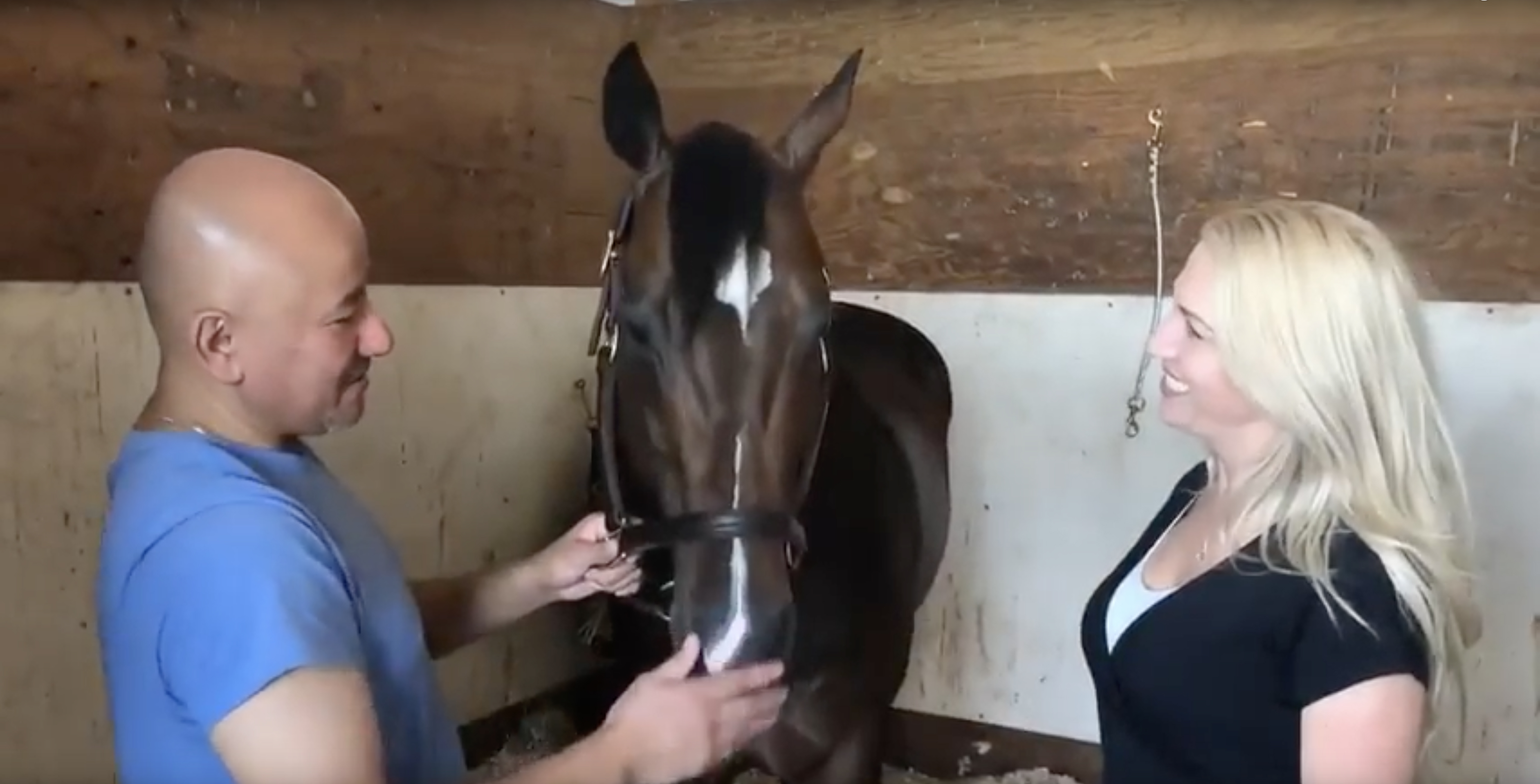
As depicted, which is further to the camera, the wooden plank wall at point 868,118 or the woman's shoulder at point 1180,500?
the wooden plank wall at point 868,118

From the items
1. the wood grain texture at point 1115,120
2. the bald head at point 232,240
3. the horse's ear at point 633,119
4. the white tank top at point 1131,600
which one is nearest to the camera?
the bald head at point 232,240

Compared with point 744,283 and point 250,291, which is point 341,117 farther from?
point 250,291

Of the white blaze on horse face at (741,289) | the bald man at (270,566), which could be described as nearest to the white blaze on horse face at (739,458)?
the white blaze on horse face at (741,289)

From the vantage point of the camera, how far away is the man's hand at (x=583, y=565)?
141 cm

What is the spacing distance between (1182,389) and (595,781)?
2.05ft

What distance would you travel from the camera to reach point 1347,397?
1104mm

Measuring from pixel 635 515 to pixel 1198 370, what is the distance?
71 cm

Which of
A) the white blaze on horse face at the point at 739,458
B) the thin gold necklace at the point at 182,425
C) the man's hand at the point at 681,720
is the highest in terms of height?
the thin gold necklace at the point at 182,425

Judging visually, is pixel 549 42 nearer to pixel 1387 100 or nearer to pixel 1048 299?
pixel 1048 299

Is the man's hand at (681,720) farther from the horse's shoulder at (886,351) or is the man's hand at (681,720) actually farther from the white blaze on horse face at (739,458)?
the horse's shoulder at (886,351)

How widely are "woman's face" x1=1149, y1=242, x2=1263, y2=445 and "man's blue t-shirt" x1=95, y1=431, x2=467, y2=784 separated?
0.72 m

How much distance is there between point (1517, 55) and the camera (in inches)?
86.1

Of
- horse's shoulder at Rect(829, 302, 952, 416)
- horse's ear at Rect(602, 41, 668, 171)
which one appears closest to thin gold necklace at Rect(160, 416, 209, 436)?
horse's ear at Rect(602, 41, 668, 171)

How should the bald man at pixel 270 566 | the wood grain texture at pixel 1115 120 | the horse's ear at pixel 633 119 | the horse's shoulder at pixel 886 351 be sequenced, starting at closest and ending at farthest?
the bald man at pixel 270 566
the horse's ear at pixel 633 119
the wood grain texture at pixel 1115 120
the horse's shoulder at pixel 886 351
